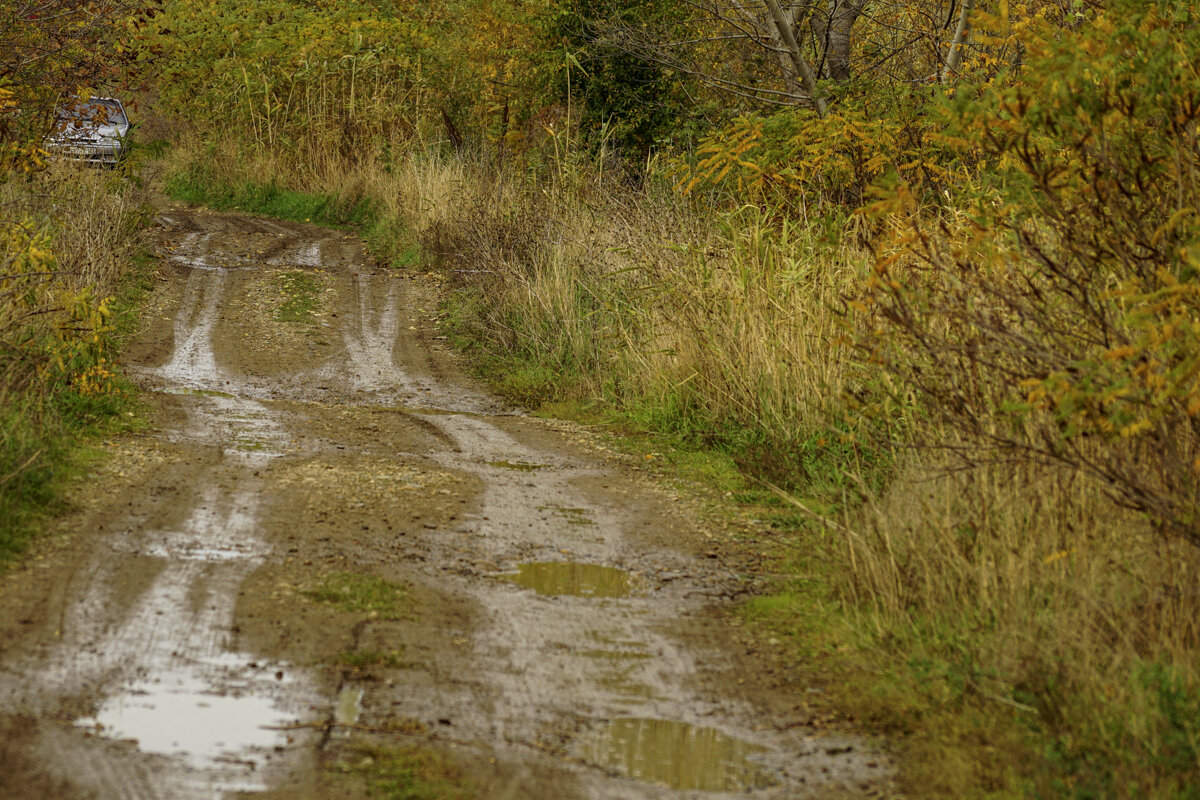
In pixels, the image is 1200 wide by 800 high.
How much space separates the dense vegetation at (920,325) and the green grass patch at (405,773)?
1.45 m

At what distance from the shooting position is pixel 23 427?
686 cm

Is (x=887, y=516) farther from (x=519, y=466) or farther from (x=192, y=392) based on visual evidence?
(x=192, y=392)

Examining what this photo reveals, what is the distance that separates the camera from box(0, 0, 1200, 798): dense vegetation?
4.42m

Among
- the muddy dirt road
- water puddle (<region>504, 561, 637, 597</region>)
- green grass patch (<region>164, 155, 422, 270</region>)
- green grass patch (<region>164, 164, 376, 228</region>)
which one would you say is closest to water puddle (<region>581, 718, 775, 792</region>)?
the muddy dirt road

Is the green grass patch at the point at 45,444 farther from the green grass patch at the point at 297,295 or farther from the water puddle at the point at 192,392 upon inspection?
the green grass patch at the point at 297,295

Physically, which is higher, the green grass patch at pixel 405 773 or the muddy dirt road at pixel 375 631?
the green grass patch at pixel 405 773

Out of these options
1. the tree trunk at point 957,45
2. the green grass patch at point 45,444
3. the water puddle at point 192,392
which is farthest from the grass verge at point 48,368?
the tree trunk at point 957,45

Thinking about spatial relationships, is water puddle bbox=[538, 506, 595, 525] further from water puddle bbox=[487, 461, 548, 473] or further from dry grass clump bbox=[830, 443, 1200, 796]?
dry grass clump bbox=[830, 443, 1200, 796]

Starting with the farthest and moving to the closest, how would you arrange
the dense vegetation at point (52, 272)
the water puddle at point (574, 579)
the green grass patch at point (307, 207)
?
the green grass patch at point (307, 207), the dense vegetation at point (52, 272), the water puddle at point (574, 579)

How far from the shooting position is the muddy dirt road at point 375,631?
3988 millimetres

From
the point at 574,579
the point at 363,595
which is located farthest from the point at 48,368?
the point at 574,579

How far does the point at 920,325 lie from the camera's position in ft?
18.6

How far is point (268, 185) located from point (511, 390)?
41.5ft

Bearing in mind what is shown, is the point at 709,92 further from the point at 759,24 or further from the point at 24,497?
the point at 24,497
